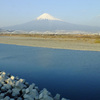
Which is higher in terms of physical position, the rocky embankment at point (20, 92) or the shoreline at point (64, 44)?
the rocky embankment at point (20, 92)

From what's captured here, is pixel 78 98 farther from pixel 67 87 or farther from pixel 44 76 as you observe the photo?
pixel 44 76

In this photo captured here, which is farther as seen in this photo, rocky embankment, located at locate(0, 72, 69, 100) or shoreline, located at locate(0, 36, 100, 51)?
shoreline, located at locate(0, 36, 100, 51)

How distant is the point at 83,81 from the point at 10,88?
98.8 inches

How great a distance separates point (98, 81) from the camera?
6.16 meters

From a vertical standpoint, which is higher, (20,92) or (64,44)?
(20,92)

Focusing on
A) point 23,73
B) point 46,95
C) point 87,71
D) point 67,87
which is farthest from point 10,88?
point 87,71

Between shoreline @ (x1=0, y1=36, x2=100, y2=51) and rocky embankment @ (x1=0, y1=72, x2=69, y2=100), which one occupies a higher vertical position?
rocky embankment @ (x1=0, y1=72, x2=69, y2=100)

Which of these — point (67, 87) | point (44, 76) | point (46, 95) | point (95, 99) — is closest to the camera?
point (46, 95)

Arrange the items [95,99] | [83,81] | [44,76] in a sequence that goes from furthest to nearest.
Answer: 1. [44,76]
2. [83,81]
3. [95,99]

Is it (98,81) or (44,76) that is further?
(44,76)

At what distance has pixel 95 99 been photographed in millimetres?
4695

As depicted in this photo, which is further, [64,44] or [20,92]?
[64,44]

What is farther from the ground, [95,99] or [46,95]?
[46,95]

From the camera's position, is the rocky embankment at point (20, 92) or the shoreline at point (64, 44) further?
the shoreline at point (64, 44)
